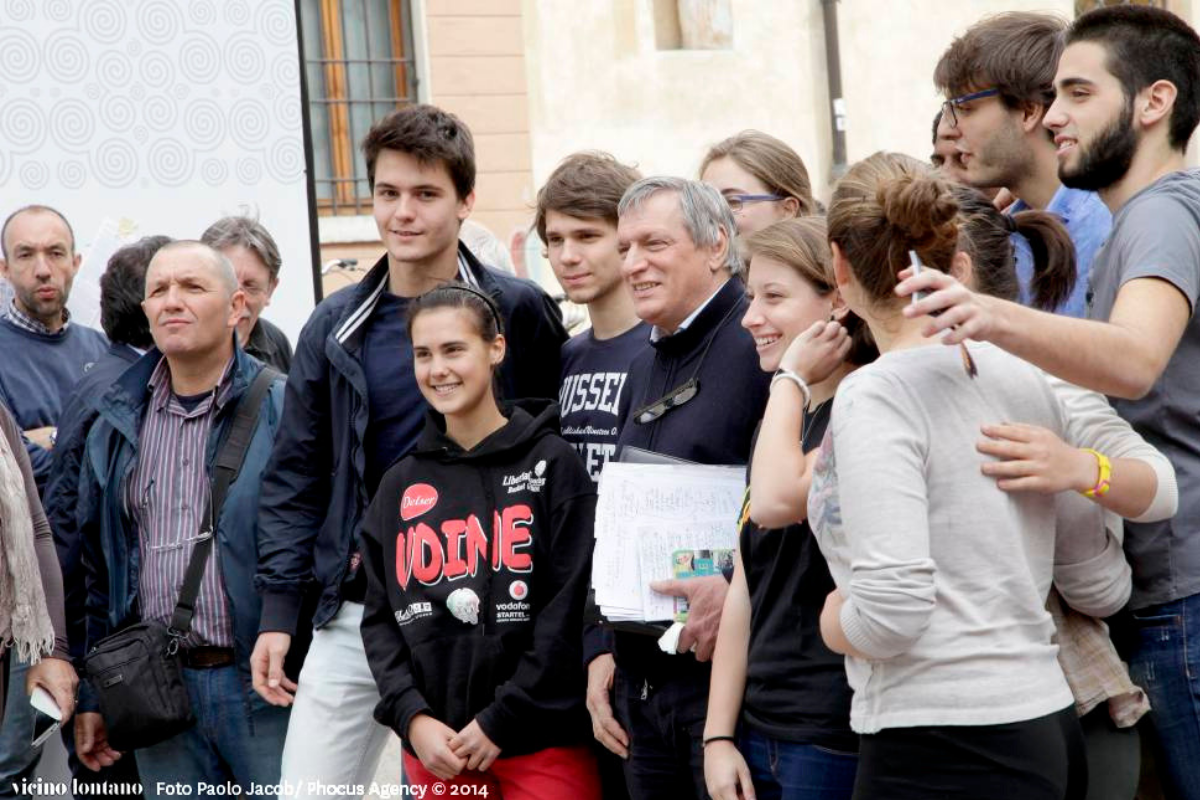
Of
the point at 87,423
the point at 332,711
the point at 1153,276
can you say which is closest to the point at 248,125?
the point at 87,423

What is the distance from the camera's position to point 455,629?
3592 mm

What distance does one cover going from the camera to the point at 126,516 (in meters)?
4.32

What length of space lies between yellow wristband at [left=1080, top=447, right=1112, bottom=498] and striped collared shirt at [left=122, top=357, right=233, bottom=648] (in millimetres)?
2538

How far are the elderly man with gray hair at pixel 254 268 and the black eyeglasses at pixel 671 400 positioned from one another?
8.19ft

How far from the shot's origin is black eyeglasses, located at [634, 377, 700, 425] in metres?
3.31

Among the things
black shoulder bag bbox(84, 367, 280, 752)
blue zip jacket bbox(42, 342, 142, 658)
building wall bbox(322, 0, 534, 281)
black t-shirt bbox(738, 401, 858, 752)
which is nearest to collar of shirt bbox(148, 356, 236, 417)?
blue zip jacket bbox(42, 342, 142, 658)

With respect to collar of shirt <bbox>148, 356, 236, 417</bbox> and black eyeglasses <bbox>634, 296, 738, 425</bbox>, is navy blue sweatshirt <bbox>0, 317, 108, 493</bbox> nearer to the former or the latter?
collar of shirt <bbox>148, 356, 236, 417</bbox>

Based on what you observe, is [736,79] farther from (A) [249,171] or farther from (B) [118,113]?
(B) [118,113]

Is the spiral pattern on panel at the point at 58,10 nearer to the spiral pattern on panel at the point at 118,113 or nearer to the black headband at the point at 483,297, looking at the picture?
the spiral pattern on panel at the point at 118,113

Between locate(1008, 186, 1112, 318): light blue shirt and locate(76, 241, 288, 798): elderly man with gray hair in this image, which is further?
locate(76, 241, 288, 798): elderly man with gray hair

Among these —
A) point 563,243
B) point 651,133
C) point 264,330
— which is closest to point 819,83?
point 651,133

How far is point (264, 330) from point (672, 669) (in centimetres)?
303

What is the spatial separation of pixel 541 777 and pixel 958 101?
6.21 feet

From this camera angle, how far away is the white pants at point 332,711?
3.90m
